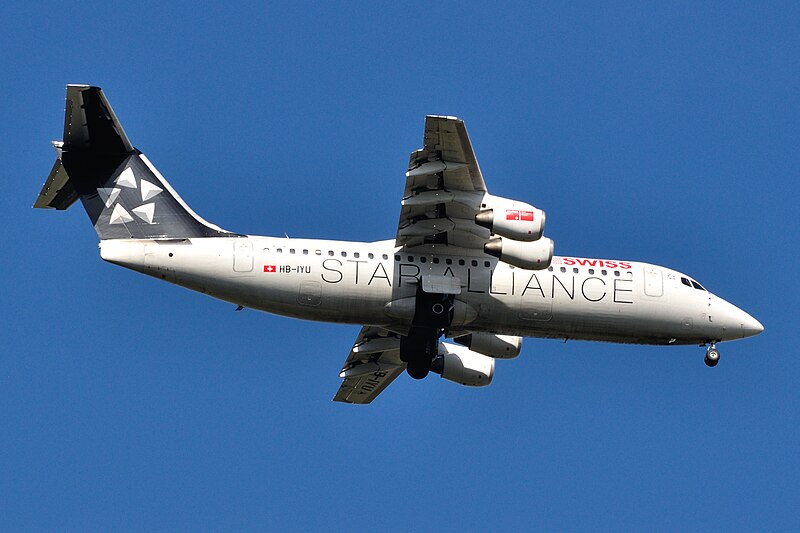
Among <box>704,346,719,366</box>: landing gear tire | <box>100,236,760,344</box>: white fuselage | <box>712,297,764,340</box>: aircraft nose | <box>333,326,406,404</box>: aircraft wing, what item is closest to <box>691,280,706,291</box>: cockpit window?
<box>100,236,760,344</box>: white fuselage

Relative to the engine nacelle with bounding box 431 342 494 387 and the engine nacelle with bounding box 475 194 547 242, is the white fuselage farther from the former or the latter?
the engine nacelle with bounding box 431 342 494 387

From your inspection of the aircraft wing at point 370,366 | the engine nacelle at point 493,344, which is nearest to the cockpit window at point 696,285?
the engine nacelle at point 493,344

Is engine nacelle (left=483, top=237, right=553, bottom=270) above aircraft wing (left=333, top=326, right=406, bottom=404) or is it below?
above

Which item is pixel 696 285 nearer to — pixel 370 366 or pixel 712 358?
pixel 712 358

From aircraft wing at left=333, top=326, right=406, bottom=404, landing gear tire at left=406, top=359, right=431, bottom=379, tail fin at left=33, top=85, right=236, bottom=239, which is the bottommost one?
landing gear tire at left=406, top=359, right=431, bottom=379

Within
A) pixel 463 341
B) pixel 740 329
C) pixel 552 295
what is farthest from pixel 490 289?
pixel 740 329

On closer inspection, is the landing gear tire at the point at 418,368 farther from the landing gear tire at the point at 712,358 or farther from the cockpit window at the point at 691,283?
the landing gear tire at the point at 712,358

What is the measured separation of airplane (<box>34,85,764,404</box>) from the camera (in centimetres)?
2461

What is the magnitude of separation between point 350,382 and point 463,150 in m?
8.42

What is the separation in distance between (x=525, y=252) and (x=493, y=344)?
4199 millimetres

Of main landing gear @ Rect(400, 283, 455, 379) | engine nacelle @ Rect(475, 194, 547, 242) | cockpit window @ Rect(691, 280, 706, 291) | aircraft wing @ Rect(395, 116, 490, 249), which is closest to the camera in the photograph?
aircraft wing @ Rect(395, 116, 490, 249)

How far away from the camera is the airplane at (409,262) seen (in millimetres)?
24609

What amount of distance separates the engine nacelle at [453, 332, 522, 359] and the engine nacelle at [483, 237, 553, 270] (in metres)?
3.73

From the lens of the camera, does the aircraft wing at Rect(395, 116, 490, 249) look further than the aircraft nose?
No
